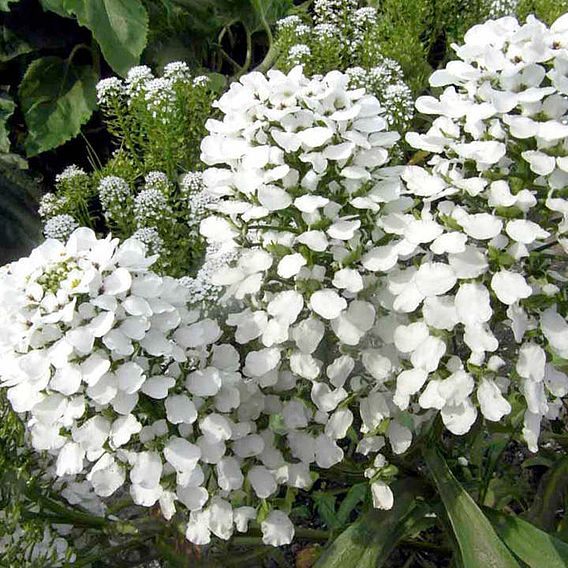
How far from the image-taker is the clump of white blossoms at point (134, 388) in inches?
29.2

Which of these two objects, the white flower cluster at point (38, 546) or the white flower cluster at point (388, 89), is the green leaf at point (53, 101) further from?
the white flower cluster at point (38, 546)

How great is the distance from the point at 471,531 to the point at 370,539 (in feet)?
0.37

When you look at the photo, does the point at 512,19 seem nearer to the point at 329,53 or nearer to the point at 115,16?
the point at 329,53

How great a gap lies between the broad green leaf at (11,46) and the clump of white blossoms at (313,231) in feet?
3.86

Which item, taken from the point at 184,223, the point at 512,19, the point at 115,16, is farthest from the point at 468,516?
the point at 115,16

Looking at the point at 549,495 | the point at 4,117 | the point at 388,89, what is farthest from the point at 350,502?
the point at 4,117

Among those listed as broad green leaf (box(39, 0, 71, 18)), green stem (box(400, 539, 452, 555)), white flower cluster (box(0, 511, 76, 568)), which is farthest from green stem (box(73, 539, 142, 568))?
broad green leaf (box(39, 0, 71, 18))

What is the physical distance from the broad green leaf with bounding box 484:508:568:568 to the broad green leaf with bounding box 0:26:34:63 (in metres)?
1.43

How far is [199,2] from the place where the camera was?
183cm

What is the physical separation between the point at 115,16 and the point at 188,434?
107 cm

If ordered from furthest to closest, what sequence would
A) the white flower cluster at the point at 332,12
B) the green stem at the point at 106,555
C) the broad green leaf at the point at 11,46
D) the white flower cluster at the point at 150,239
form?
the broad green leaf at the point at 11,46
the white flower cluster at the point at 332,12
the white flower cluster at the point at 150,239
the green stem at the point at 106,555

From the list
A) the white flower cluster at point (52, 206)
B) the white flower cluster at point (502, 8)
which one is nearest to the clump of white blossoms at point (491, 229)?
the white flower cluster at point (52, 206)

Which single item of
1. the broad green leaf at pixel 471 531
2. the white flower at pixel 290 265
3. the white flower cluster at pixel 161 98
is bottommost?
the broad green leaf at pixel 471 531

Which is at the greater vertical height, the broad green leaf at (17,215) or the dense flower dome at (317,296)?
the dense flower dome at (317,296)
